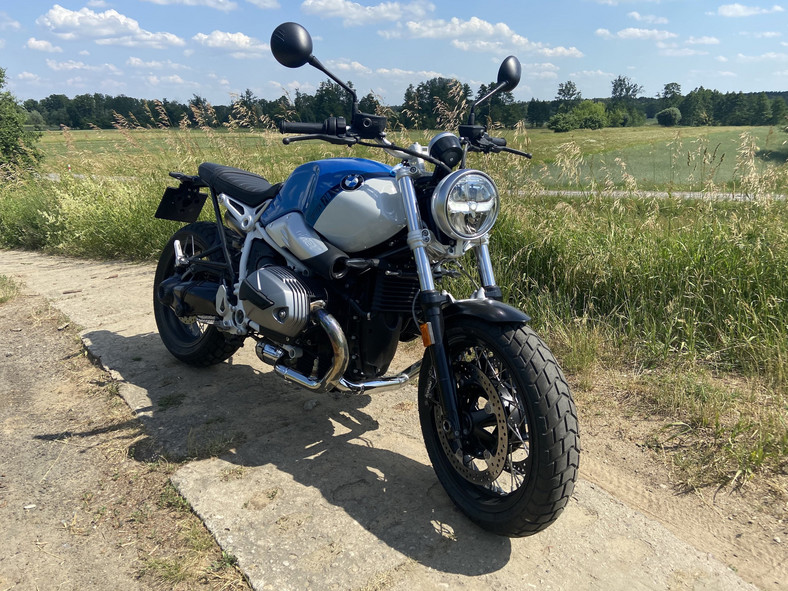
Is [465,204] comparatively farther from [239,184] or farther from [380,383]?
[239,184]

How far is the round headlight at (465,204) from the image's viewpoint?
213cm

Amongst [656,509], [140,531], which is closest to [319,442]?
[140,531]

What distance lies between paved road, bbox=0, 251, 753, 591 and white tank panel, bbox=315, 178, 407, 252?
99 centimetres

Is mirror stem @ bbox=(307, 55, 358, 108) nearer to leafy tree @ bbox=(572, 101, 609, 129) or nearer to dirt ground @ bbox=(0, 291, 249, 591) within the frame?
dirt ground @ bbox=(0, 291, 249, 591)

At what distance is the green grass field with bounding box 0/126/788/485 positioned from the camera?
2.92 meters

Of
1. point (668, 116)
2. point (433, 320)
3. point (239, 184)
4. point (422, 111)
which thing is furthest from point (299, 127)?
point (668, 116)

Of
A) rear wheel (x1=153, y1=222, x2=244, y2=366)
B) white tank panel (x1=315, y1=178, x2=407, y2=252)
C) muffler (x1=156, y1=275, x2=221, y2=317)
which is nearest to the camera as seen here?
white tank panel (x1=315, y1=178, x2=407, y2=252)

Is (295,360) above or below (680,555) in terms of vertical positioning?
above

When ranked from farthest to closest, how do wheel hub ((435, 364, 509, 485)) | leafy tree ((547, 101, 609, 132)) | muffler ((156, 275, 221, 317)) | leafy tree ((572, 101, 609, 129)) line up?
1. leafy tree ((572, 101, 609, 129))
2. leafy tree ((547, 101, 609, 132))
3. muffler ((156, 275, 221, 317))
4. wheel hub ((435, 364, 509, 485))

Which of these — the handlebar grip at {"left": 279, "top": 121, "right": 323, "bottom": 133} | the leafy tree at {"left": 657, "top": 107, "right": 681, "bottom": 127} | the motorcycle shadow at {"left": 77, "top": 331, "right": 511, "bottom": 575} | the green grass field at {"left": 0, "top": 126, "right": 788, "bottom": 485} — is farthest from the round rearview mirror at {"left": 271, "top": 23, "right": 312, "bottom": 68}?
the leafy tree at {"left": 657, "top": 107, "right": 681, "bottom": 127}

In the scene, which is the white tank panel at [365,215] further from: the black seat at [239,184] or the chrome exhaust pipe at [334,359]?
the black seat at [239,184]

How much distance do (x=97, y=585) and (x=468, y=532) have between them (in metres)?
1.30

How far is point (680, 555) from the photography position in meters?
2.06

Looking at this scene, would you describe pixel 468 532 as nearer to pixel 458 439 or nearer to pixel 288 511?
pixel 458 439
